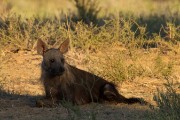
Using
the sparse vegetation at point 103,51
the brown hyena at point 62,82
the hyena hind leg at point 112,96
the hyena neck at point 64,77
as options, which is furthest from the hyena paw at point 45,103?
the sparse vegetation at point 103,51

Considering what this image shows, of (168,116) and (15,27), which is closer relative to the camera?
(168,116)

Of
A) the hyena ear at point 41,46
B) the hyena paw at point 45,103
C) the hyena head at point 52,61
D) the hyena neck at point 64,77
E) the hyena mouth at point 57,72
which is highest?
the hyena ear at point 41,46

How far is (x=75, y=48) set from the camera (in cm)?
1507

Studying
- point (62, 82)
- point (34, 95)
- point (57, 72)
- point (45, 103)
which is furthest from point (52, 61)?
point (34, 95)

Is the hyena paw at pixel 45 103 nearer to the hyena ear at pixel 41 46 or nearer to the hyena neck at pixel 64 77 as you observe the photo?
the hyena neck at pixel 64 77

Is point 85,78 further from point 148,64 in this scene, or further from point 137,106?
point 148,64

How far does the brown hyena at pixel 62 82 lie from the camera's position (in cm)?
1021

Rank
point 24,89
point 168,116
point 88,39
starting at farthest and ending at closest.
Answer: point 88,39 → point 24,89 → point 168,116

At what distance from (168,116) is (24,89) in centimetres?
501

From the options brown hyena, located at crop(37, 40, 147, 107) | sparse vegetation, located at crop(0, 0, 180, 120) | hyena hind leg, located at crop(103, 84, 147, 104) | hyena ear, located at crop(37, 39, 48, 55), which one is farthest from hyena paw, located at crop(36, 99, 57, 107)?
sparse vegetation, located at crop(0, 0, 180, 120)

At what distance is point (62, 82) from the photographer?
33.8 ft

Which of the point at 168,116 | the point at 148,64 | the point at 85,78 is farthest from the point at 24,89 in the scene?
the point at 168,116

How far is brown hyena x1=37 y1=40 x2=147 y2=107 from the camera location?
33.5 ft

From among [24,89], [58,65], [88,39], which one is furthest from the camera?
[88,39]
